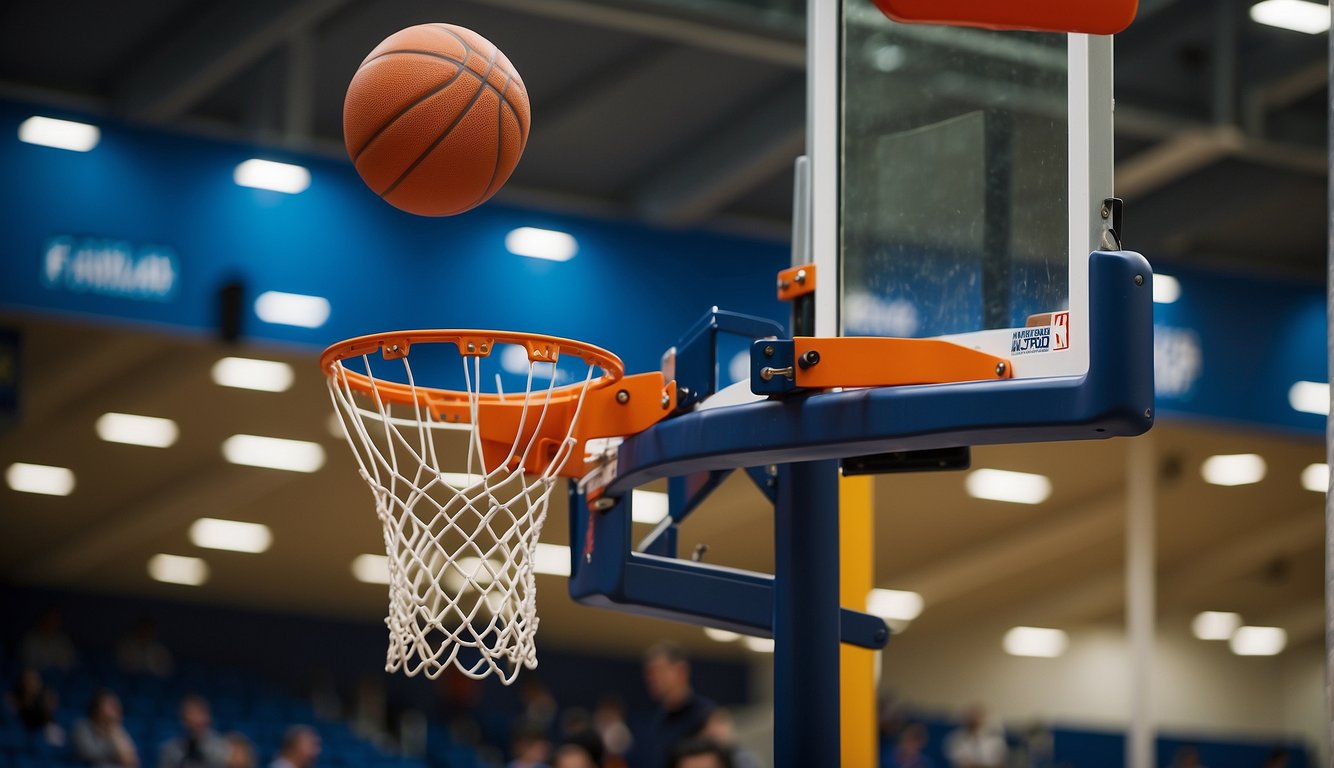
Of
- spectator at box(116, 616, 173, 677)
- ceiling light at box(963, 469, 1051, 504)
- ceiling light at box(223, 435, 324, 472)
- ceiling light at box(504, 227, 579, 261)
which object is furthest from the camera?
spectator at box(116, 616, 173, 677)

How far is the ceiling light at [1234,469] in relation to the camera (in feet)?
46.3

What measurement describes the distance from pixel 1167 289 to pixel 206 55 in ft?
20.0

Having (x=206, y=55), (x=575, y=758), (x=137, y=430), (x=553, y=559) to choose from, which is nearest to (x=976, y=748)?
(x=553, y=559)

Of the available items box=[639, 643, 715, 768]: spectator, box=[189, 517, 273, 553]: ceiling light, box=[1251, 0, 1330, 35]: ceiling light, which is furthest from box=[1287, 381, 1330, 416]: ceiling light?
box=[189, 517, 273, 553]: ceiling light

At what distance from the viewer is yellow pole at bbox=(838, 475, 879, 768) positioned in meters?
5.07

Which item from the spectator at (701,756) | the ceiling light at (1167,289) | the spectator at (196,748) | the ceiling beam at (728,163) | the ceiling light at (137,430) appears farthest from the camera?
the ceiling light at (137,430)

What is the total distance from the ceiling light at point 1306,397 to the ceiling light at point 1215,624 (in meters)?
9.17

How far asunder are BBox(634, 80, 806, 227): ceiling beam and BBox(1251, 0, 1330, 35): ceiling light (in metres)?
2.55

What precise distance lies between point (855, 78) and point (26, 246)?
19.0ft

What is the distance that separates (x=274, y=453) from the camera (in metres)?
13.4

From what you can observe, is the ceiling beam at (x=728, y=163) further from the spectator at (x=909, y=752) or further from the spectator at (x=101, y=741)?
the spectator at (x=909, y=752)

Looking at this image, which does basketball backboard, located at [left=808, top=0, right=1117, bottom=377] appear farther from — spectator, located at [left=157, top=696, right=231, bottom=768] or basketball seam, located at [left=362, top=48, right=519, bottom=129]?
spectator, located at [left=157, top=696, right=231, bottom=768]

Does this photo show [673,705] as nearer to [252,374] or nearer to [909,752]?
[252,374]

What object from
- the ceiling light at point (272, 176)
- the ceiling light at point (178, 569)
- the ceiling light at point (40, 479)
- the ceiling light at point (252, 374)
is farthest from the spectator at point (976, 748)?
the ceiling light at point (40, 479)
